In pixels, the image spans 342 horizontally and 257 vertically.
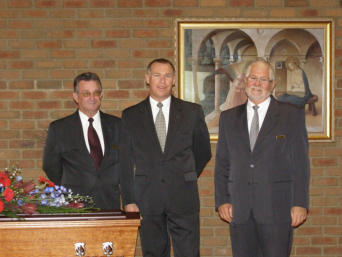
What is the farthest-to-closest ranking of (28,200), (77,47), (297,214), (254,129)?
1. (77,47)
2. (254,129)
3. (297,214)
4. (28,200)

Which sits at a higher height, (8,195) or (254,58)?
(254,58)

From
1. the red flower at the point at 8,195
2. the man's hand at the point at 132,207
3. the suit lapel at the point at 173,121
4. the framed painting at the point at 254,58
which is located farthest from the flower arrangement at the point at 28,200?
the framed painting at the point at 254,58

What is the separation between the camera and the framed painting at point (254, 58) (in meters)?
4.49

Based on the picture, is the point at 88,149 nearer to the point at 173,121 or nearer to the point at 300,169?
the point at 173,121

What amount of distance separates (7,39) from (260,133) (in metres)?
2.36

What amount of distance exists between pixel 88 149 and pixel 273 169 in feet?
4.15

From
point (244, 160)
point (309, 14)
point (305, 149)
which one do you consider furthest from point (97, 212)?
point (309, 14)

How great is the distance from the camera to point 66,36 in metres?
4.48

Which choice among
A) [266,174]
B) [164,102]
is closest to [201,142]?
[164,102]

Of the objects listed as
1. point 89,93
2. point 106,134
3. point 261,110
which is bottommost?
point 106,134

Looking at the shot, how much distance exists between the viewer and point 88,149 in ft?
12.1

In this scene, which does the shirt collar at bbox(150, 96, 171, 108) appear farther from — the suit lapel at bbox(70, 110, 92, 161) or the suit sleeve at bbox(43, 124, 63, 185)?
the suit sleeve at bbox(43, 124, 63, 185)

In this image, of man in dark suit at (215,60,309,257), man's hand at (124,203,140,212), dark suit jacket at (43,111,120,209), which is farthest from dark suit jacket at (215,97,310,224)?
dark suit jacket at (43,111,120,209)

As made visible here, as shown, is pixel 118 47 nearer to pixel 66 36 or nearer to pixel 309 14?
pixel 66 36
